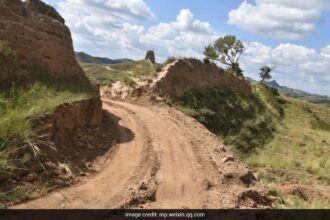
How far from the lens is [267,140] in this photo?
26.1 metres

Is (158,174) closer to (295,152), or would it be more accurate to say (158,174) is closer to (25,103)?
(25,103)

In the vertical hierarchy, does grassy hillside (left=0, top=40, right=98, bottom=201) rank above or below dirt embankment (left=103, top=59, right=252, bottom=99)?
below

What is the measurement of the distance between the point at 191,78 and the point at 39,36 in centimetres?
1191

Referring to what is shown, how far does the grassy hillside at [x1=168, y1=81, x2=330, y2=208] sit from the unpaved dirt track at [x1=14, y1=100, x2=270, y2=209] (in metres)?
1.94

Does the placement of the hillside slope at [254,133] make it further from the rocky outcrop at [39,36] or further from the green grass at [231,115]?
the rocky outcrop at [39,36]

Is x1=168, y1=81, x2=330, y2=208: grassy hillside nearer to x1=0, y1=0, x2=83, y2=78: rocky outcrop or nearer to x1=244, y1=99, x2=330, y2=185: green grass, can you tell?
x1=244, y1=99, x2=330, y2=185: green grass

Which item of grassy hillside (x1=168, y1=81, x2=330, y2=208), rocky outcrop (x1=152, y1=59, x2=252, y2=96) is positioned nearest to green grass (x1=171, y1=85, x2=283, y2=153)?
grassy hillside (x1=168, y1=81, x2=330, y2=208)

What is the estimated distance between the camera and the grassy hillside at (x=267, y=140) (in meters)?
17.1

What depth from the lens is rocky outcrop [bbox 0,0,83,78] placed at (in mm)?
12859

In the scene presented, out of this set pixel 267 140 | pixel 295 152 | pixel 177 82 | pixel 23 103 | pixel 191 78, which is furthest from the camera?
pixel 267 140

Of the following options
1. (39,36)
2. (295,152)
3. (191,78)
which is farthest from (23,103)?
(295,152)

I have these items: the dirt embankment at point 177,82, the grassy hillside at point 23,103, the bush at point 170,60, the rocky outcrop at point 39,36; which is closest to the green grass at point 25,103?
the grassy hillside at point 23,103

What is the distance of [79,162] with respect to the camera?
422 inches

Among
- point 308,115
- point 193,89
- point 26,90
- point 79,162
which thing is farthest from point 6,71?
→ point 308,115
